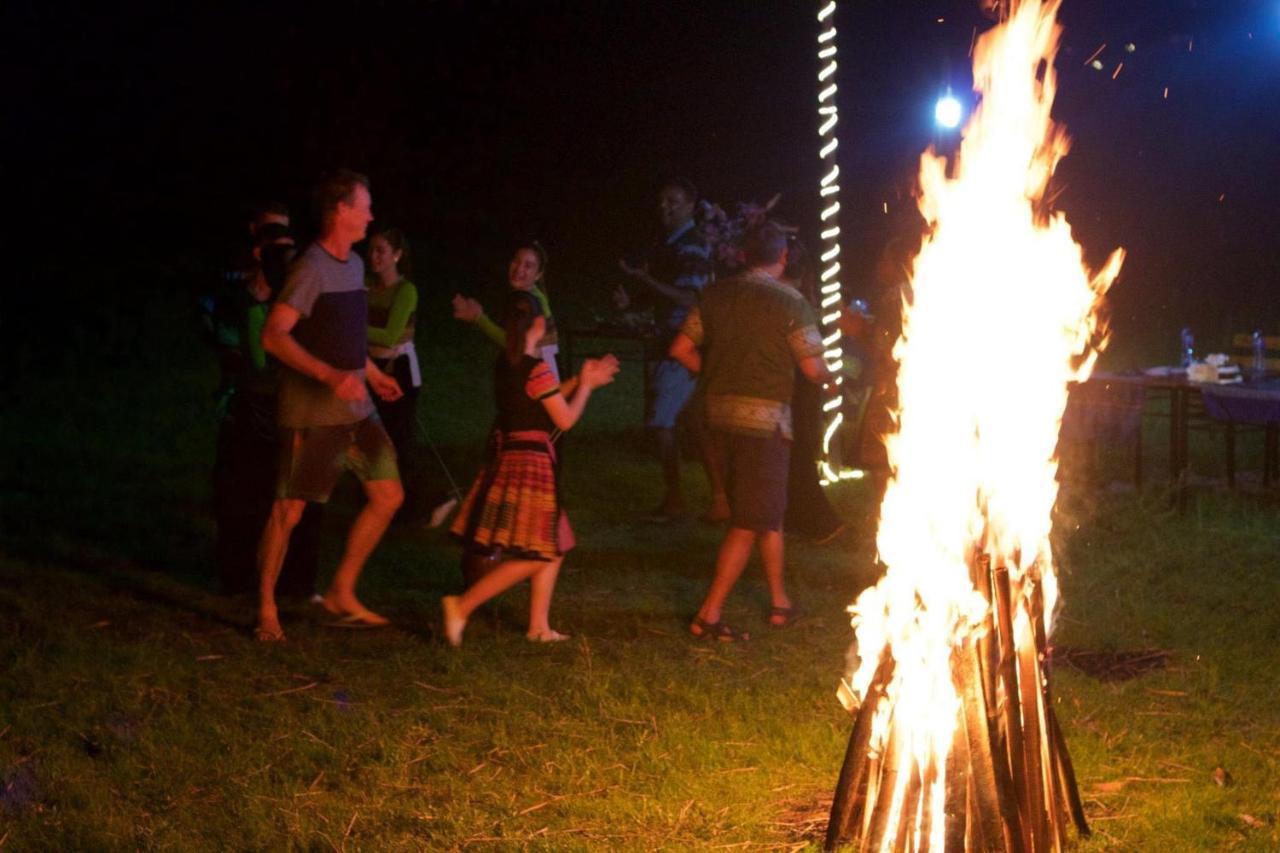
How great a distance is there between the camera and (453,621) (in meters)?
6.75

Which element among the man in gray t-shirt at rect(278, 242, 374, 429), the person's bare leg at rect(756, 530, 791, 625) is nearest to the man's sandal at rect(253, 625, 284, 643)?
the man in gray t-shirt at rect(278, 242, 374, 429)

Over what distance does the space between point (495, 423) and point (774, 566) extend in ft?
5.00

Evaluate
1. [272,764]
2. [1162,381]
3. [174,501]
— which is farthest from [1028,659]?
[174,501]

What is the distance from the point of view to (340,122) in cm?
2045

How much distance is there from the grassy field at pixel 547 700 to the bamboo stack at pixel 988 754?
348mm

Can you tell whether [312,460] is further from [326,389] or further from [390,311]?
[390,311]

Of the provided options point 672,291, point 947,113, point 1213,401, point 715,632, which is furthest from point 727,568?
point 947,113

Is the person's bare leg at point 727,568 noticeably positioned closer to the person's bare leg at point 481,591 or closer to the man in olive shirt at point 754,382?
the man in olive shirt at point 754,382

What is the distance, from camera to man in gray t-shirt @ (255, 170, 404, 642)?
663cm

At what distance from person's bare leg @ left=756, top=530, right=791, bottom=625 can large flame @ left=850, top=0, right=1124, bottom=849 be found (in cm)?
248

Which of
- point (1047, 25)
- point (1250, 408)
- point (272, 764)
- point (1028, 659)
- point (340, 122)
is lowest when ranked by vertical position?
point (272, 764)

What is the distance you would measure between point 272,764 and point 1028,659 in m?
2.66

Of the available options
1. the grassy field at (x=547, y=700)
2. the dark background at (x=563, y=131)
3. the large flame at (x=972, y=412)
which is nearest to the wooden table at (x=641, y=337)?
the grassy field at (x=547, y=700)

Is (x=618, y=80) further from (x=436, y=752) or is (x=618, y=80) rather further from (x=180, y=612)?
(x=436, y=752)
